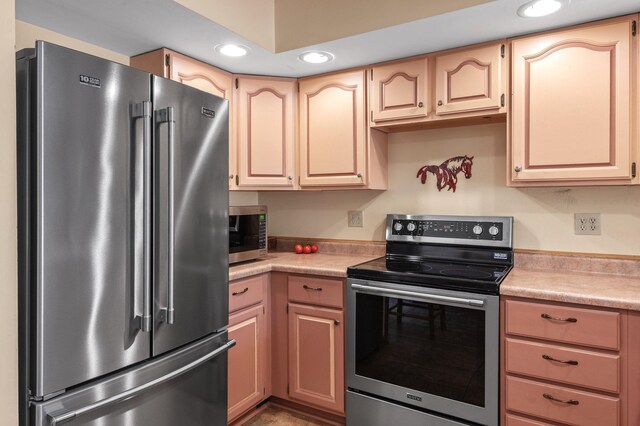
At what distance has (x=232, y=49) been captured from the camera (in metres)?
2.24

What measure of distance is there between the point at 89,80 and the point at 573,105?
2.02 meters

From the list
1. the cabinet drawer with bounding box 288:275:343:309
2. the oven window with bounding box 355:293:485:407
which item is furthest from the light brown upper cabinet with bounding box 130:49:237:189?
the oven window with bounding box 355:293:485:407

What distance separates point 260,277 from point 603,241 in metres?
1.84

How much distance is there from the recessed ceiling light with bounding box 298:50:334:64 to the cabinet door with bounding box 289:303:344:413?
1444 mm

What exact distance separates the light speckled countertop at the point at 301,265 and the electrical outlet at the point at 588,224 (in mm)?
1171

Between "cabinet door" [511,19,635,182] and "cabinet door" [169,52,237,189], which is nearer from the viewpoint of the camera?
"cabinet door" [511,19,635,182]

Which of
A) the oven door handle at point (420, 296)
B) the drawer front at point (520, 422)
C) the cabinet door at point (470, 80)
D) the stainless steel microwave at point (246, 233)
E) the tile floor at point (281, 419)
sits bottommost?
the tile floor at point (281, 419)

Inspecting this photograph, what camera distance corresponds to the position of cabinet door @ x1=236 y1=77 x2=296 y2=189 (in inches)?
102

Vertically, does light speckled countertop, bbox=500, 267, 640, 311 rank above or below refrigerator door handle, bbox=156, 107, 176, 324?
below

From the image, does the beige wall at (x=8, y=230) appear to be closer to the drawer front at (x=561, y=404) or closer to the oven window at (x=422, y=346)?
the oven window at (x=422, y=346)

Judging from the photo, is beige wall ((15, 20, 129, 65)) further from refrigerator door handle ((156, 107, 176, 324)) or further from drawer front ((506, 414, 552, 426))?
drawer front ((506, 414, 552, 426))

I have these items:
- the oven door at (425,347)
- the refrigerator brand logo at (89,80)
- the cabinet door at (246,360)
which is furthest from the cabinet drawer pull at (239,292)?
the refrigerator brand logo at (89,80)

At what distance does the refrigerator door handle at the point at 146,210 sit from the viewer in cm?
140

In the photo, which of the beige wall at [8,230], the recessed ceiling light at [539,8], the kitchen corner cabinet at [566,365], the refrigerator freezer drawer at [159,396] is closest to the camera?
the beige wall at [8,230]
